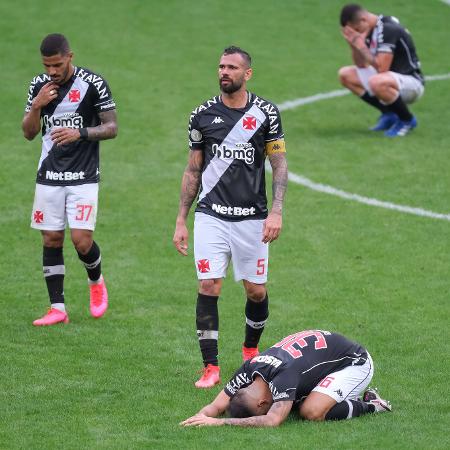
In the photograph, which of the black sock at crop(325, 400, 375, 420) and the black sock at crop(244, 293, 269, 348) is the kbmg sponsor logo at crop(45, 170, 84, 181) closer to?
the black sock at crop(244, 293, 269, 348)

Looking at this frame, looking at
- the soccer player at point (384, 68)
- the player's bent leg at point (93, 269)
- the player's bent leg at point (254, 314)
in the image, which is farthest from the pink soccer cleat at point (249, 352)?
the soccer player at point (384, 68)

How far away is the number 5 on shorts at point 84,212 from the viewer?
11.3 meters

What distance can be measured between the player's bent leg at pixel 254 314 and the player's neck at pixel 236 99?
1481 mm

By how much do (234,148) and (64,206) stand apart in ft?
7.79

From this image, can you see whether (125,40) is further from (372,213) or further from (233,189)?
(233,189)

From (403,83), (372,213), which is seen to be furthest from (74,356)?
(403,83)

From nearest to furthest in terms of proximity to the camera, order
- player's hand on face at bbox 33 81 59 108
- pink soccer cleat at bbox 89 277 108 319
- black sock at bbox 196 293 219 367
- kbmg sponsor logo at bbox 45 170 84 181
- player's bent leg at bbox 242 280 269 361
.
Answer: black sock at bbox 196 293 219 367 < player's bent leg at bbox 242 280 269 361 < player's hand on face at bbox 33 81 59 108 < kbmg sponsor logo at bbox 45 170 84 181 < pink soccer cleat at bbox 89 277 108 319

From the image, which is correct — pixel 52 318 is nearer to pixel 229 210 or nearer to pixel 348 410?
pixel 229 210

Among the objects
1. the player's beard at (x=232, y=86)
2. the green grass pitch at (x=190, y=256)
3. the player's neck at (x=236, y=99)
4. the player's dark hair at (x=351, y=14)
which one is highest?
the player's beard at (x=232, y=86)

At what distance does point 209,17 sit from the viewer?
24312 millimetres

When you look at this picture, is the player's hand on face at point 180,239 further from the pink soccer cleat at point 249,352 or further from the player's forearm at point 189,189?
the pink soccer cleat at point 249,352

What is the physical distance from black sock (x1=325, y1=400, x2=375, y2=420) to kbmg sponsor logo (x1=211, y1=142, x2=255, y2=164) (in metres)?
2.18

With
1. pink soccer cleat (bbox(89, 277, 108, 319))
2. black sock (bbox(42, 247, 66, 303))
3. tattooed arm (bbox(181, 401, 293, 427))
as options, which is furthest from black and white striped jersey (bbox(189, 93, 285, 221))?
pink soccer cleat (bbox(89, 277, 108, 319))

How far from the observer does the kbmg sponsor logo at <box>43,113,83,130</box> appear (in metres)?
11.2
